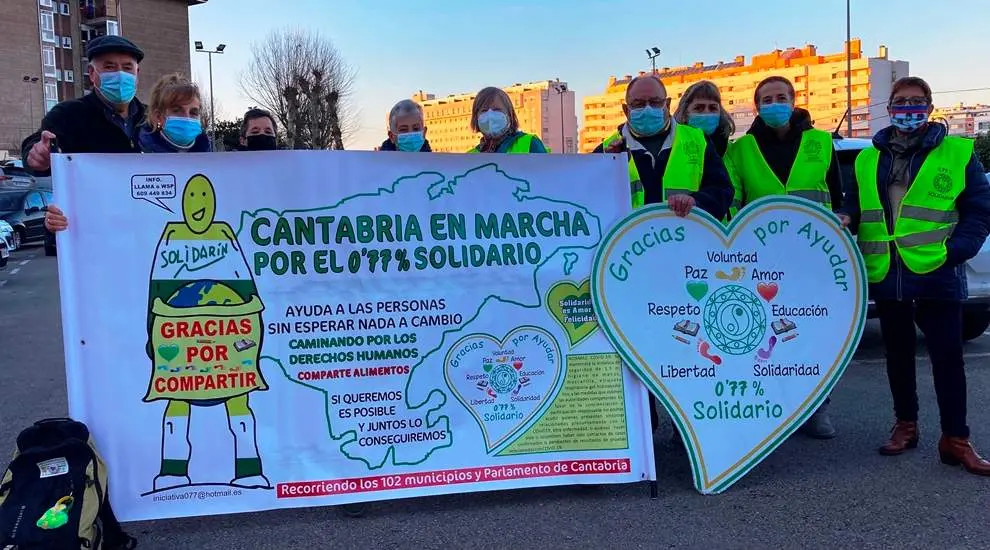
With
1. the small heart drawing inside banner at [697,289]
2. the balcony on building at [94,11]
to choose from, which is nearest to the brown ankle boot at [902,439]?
the small heart drawing inside banner at [697,289]

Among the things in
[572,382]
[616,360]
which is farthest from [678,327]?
[572,382]

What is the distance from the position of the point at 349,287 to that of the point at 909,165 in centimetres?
286

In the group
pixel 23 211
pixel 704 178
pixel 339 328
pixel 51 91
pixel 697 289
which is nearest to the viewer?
pixel 339 328

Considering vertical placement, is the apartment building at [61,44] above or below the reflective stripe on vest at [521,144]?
above

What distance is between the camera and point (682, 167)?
150 inches

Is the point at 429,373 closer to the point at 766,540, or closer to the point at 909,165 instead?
the point at 766,540

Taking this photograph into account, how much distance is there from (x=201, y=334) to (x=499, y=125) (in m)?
1.85

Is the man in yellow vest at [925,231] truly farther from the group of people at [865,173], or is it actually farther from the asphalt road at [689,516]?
the asphalt road at [689,516]

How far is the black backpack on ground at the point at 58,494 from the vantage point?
9.18ft

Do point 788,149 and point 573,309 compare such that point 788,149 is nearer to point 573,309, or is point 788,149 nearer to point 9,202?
point 573,309

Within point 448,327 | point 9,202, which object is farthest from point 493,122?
point 9,202

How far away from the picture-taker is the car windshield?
18.9m

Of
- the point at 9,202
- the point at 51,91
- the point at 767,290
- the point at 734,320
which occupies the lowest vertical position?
the point at 734,320

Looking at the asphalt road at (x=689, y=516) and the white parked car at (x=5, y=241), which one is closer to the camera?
the asphalt road at (x=689, y=516)
